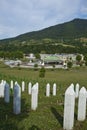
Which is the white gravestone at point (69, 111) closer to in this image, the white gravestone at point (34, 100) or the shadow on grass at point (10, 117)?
the shadow on grass at point (10, 117)

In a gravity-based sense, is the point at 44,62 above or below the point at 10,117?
below

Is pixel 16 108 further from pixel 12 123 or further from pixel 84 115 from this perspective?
pixel 84 115

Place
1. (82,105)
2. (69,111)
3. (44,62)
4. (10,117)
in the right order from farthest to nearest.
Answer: (44,62) → (10,117) → (82,105) → (69,111)

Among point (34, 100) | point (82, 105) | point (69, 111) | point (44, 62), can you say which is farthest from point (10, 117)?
point (44, 62)

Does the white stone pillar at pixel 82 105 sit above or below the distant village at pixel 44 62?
above

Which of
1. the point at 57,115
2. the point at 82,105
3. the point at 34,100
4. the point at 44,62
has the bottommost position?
the point at 44,62

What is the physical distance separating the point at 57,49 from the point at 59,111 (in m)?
177

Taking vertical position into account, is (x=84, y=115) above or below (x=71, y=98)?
below

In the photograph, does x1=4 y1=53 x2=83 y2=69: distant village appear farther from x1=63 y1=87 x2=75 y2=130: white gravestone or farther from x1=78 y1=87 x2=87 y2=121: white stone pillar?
x1=63 y1=87 x2=75 y2=130: white gravestone

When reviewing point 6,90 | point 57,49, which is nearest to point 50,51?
point 57,49

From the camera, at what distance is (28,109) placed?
11.5 meters

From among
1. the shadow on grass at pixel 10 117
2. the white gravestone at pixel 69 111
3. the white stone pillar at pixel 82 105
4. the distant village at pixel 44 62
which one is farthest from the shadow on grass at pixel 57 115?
the distant village at pixel 44 62

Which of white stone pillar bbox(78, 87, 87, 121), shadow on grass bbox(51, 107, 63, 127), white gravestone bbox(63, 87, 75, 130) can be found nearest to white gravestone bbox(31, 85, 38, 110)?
shadow on grass bbox(51, 107, 63, 127)

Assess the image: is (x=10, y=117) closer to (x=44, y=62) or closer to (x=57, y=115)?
(x=57, y=115)
